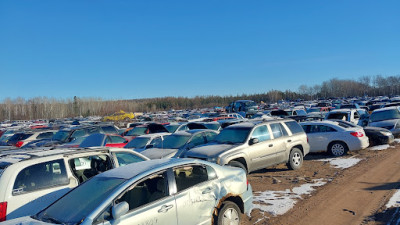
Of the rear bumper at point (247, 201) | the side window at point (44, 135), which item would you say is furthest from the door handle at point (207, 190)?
the side window at point (44, 135)

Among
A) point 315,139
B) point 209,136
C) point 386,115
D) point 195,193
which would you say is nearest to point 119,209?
point 195,193

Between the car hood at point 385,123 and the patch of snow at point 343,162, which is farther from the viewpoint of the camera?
the car hood at point 385,123

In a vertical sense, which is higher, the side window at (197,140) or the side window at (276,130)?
the side window at (276,130)

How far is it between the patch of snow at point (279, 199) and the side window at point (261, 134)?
2.14 m

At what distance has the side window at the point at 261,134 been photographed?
10430 millimetres

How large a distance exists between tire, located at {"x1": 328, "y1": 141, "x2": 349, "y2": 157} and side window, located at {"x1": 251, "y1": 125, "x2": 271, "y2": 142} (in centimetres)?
428

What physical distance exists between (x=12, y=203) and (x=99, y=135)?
29.8ft

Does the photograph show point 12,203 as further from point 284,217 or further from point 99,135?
point 99,135

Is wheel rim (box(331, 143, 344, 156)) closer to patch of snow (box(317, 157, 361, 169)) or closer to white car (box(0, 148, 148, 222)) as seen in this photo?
patch of snow (box(317, 157, 361, 169))

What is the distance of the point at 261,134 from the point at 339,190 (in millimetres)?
3100

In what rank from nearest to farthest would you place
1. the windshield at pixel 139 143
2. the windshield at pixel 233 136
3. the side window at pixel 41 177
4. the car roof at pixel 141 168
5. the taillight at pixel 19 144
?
the car roof at pixel 141 168
the side window at pixel 41 177
the windshield at pixel 233 136
the windshield at pixel 139 143
the taillight at pixel 19 144

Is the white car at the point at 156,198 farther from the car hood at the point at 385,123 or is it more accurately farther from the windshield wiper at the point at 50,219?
the car hood at the point at 385,123

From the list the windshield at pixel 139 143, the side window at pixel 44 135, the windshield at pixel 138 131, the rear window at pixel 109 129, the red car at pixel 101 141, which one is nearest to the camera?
the red car at pixel 101 141

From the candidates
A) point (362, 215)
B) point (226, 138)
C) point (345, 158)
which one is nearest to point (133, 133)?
point (226, 138)
